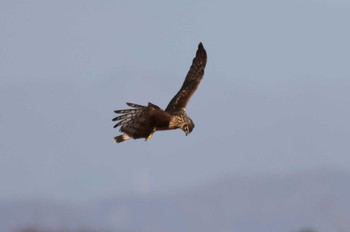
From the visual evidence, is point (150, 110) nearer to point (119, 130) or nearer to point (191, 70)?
point (119, 130)

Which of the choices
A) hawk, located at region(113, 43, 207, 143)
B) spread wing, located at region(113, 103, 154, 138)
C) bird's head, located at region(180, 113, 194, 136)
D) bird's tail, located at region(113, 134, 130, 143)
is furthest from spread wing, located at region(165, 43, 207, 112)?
spread wing, located at region(113, 103, 154, 138)

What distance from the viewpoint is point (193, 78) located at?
25.9 metres

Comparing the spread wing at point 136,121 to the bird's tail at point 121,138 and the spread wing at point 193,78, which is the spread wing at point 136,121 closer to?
the bird's tail at point 121,138

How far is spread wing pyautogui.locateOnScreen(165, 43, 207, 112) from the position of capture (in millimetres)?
24481

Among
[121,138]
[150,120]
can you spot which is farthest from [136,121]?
[121,138]

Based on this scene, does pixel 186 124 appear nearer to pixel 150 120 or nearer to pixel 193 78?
pixel 150 120

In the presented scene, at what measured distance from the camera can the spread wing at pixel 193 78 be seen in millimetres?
24481

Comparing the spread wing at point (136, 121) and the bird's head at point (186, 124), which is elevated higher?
the bird's head at point (186, 124)

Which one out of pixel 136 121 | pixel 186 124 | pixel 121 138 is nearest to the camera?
pixel 136 121

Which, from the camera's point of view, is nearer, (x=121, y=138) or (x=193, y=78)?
(x=121, y=138)

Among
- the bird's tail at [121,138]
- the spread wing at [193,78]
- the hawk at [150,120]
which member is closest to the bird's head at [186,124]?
the hawk at [150,120]

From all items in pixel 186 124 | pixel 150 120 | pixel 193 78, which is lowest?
pixel 150 120

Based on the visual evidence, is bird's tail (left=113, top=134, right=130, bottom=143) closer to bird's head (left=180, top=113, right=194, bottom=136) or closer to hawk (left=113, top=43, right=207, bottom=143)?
hawk (left=113, top=43, right=207, bottom=143)

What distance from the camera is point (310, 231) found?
10344 centimetres
